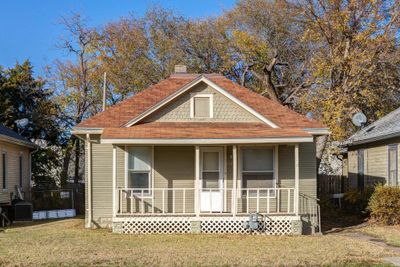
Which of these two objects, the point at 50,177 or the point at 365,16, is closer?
the point at 365,16

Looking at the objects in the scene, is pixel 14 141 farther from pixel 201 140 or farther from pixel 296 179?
pixel 296 179

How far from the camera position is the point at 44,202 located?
25797 mm

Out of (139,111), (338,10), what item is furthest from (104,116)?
(338,10)

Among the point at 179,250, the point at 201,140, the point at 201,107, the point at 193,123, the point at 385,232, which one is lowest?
the point at 385,232

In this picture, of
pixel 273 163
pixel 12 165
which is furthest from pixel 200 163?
pixel 12 165

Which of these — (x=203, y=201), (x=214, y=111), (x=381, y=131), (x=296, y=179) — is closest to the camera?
(x=296, y=179)

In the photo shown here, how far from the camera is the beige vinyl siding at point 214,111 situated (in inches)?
698

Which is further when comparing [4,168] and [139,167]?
[4,168]

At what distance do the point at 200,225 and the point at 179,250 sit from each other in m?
3.96

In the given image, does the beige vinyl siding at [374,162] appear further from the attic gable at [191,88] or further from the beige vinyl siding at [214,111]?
the beige vinyl siding at [214,111]

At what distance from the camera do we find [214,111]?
1783 centimetres

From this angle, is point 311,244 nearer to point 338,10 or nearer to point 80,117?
point 338,10

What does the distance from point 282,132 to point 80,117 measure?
20.0m

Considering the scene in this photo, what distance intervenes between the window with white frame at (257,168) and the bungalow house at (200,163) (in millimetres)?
31
